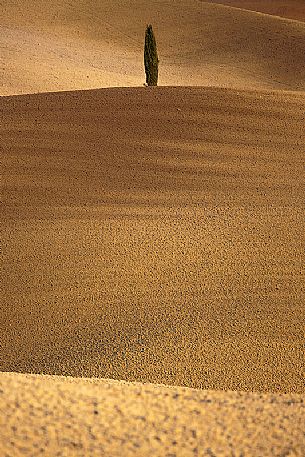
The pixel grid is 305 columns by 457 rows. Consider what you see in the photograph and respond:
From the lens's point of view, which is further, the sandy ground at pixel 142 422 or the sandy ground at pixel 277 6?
the sandy ground at pixel 277 6

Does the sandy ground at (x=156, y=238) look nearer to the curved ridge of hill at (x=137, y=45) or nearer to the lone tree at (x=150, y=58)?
the lone tree at (x=150, y=58)

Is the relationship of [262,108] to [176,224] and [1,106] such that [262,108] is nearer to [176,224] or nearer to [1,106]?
[1,106]

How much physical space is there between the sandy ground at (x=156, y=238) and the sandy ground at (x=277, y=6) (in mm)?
40509

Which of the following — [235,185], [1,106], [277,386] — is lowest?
[277,386]

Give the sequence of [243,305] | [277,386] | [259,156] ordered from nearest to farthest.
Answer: [277,386]
[243,305]
[259,156]

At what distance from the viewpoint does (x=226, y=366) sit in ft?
17.2

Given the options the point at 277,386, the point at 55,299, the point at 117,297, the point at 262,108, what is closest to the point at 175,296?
the point at 117,297

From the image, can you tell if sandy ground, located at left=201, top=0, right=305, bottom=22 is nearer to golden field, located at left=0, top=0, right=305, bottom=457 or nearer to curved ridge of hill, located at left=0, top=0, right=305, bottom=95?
curved ridge of hill, located at left=0, top=0, right=305, bottom=95

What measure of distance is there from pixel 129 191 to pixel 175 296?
282 cm

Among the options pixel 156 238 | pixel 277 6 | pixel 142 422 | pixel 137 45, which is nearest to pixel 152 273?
pixel 156 238

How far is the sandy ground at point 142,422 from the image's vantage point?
78.0 inches

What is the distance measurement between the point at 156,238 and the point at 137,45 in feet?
76.2

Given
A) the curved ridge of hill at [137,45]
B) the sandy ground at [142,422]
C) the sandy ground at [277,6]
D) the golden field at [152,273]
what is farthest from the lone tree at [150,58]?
the sandy ground at [277,6]

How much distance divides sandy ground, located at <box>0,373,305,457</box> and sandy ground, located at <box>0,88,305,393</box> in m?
2.69
